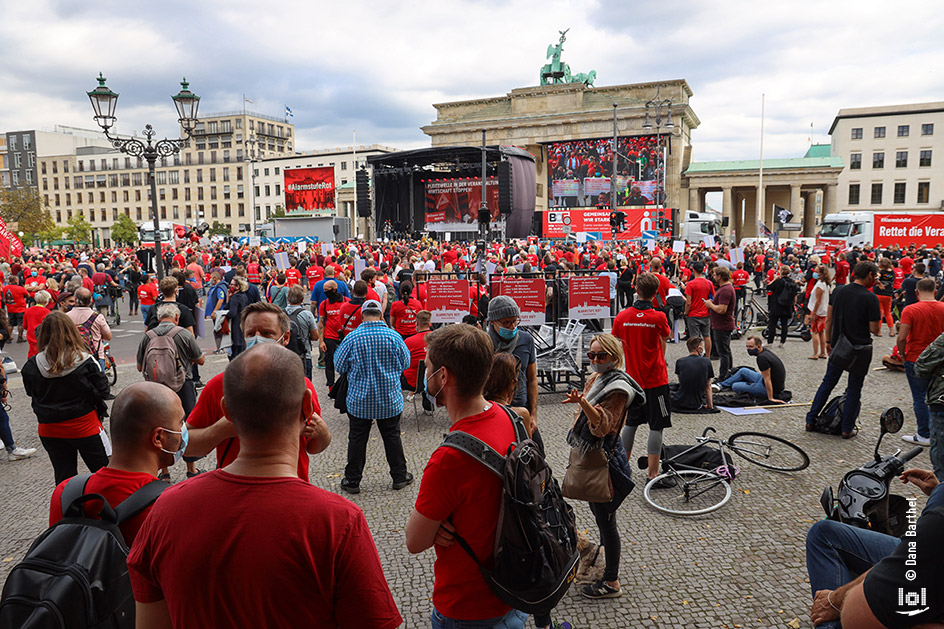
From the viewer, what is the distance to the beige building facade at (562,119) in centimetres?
5953

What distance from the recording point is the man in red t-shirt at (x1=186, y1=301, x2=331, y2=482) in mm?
2803

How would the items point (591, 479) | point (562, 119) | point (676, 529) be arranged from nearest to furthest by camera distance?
point (591, 479) < point (676, 529) < point (562, 119)

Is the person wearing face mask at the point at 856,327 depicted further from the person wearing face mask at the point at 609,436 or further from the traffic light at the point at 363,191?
the traffic light at the point at 363,191

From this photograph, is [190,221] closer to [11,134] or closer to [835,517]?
[11,134]

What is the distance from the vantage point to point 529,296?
10.1m

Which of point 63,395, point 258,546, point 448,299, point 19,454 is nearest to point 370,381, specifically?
point 63,395

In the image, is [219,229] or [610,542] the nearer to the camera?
[610,542]

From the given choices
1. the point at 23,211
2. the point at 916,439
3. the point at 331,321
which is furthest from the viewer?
the point at 23,211

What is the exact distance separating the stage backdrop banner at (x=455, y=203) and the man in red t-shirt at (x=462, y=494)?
41.1 metres

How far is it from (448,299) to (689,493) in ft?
19.7

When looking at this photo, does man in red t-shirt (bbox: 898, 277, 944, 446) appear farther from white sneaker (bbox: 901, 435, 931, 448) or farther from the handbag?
the handbag

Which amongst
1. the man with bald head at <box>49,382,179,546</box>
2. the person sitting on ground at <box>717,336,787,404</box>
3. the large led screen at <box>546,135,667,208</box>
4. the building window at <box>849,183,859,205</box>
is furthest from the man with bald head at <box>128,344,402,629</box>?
the building window at <box>849,183,859,205</box>

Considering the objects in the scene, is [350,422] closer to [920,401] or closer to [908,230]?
[920,401]

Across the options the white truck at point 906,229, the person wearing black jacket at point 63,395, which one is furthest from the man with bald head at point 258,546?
the white truck at point 906,229
